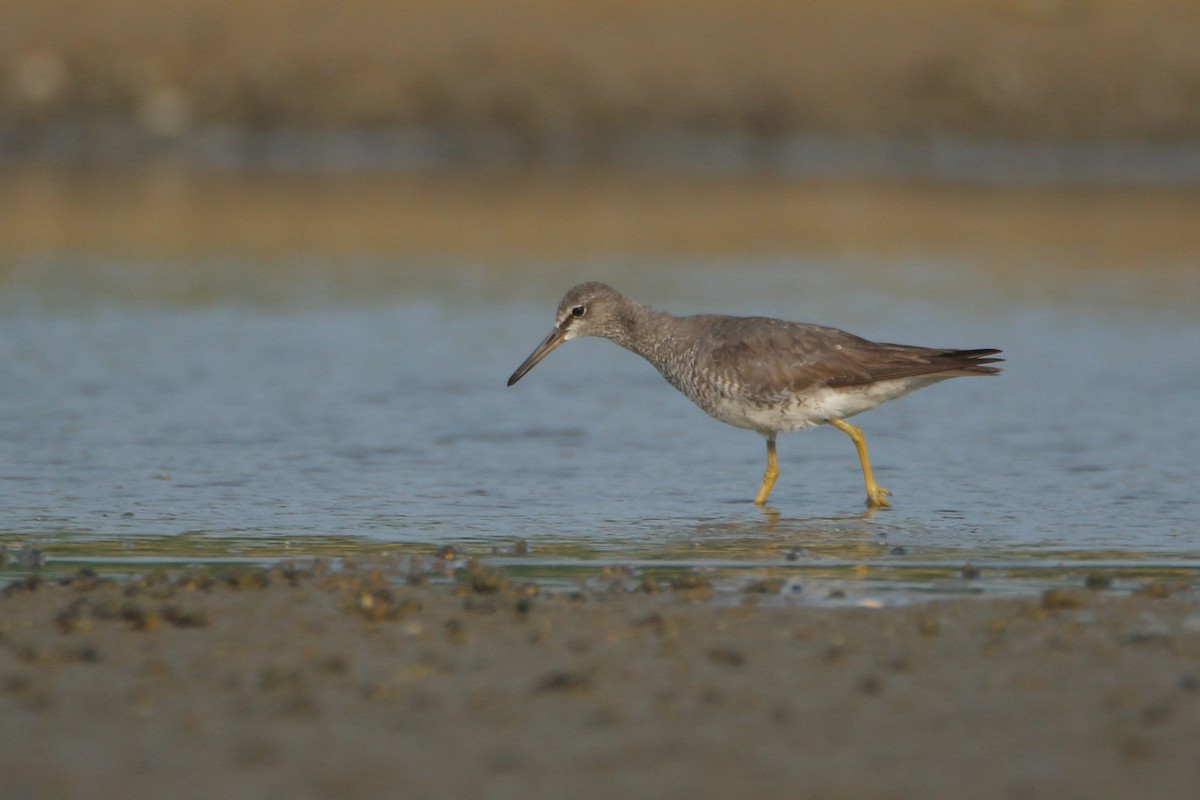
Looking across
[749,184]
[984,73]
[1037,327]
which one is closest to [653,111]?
[749,184]

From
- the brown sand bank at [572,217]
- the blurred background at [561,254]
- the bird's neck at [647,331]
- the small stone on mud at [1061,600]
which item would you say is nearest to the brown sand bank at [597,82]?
the blurred background at [561,254]

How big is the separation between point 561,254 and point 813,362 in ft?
41.6

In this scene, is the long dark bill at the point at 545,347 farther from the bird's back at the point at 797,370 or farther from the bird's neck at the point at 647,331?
the bird's back at the point at 797,370

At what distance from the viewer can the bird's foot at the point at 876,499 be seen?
1098 cm

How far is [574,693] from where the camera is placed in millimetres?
6711

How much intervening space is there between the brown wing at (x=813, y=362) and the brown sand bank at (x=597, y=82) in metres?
21.0

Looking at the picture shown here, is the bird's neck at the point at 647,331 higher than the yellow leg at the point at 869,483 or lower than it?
higher

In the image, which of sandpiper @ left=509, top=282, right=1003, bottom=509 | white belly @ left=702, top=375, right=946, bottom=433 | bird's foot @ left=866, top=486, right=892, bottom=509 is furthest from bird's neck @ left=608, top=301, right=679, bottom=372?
bird's foot @ left=866, top=486, right=892, bottom=509

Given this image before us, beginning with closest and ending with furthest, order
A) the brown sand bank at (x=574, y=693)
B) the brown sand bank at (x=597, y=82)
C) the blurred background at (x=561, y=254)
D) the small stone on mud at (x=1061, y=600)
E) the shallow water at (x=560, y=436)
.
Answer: the brown sand bank at (x=574, y=693)
the small stone on mud at (x=1061, y=600)
the shallow water at (x=560, y=436)
the blurred background at (x=561, y=254)
the brown sand bank at (x=597, y=82)

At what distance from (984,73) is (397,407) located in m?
20.6

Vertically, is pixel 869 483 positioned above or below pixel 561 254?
below

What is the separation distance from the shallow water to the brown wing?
0.77 meters

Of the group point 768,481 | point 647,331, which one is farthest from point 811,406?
point 647,331

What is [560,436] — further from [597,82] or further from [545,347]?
[597,82]
